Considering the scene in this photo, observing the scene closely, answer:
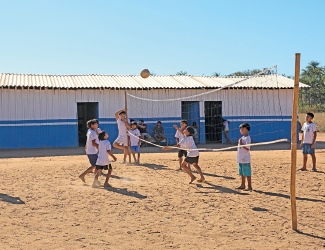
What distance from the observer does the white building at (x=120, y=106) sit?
14828 millimetres

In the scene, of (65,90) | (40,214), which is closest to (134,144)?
Result: (40,214)

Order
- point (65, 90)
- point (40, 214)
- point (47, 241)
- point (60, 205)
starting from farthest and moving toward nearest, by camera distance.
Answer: point (65, 90) < point (60, 205) < point (40, 214) < point (47, 241)

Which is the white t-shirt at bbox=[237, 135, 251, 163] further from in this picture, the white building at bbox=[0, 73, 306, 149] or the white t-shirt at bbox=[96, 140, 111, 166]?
the white building at bbox=[0, 73, 306, 149]

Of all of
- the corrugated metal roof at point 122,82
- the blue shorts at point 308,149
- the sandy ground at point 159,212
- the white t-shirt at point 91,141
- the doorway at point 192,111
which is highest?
the corrugated metal roof at point 122,82

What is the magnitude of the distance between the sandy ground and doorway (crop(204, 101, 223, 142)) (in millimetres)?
9119

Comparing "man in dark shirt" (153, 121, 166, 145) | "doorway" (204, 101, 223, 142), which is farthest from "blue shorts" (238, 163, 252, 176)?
"doorway" (204, 101, 223, 142)

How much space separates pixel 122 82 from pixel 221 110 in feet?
16.8

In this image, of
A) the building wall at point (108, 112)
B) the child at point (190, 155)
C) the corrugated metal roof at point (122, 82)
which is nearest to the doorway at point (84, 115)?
the corrugated metal roof at point (122, 82)

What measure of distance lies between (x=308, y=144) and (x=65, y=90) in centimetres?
1082

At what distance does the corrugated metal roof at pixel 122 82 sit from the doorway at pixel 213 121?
43.1 inches

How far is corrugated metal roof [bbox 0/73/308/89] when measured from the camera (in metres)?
15.3

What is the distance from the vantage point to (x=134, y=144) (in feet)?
31.1

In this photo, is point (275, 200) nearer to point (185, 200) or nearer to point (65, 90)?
point (185, 200)

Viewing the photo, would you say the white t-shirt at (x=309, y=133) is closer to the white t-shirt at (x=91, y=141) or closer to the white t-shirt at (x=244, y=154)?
the white t-shirt at (x=244, y=154)
